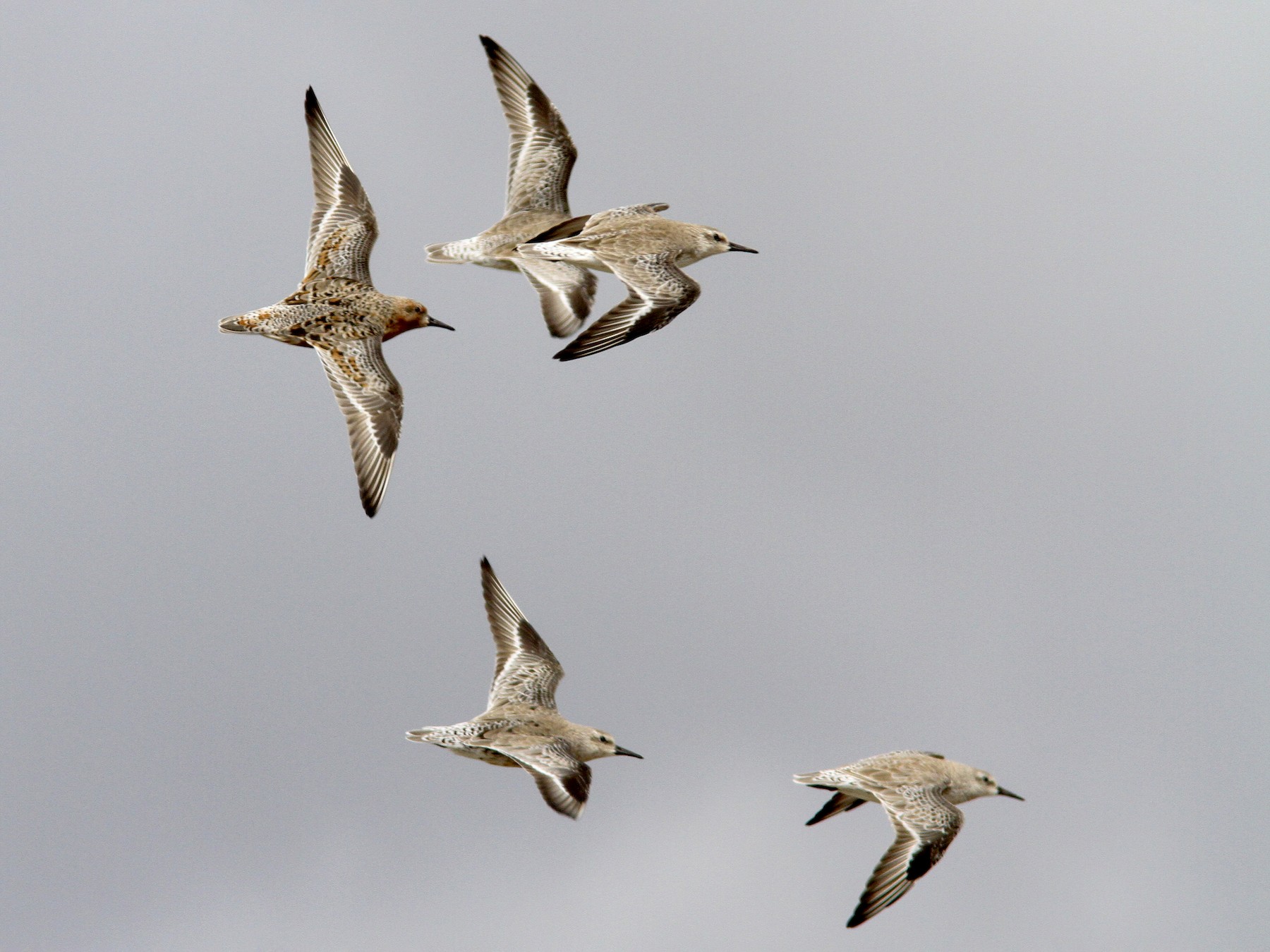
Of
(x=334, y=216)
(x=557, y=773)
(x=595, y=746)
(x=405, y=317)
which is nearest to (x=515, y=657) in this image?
(x=595, y=746)

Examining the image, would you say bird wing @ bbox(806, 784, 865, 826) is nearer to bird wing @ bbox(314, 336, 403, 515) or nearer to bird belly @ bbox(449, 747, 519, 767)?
bird belly @ bbox(449, 747, 519, 767)

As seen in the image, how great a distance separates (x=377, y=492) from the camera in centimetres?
1620

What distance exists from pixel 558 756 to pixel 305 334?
461 cm

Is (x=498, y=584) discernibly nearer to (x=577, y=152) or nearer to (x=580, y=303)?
(x=580, y=303)

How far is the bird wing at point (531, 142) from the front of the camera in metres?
19.7

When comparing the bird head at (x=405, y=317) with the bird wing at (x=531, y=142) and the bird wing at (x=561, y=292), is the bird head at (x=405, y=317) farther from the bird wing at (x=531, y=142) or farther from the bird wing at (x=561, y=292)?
the bird wing at (x=531, y=142)

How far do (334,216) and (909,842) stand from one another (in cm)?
833

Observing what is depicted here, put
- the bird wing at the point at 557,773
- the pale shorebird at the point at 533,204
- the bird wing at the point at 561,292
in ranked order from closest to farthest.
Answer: the bird wing at the point at 557,773
the bird wing at the point at 561,292
the pale shorebird at the point at 533,204

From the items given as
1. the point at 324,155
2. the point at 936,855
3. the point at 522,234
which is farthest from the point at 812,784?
the point at 324,155

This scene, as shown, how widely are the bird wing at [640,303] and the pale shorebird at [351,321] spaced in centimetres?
228

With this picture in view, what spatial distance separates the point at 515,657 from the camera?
17.6 metres

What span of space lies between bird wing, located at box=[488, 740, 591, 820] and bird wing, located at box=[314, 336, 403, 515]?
2.60 m

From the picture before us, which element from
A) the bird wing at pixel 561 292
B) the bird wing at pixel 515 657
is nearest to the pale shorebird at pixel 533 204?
the bird wing at pixel 561 292

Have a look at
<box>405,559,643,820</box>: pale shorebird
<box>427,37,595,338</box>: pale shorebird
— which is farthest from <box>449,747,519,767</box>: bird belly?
<box>427,37,595,338</box>: pale shorebird
